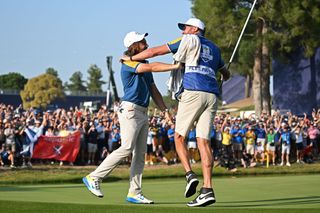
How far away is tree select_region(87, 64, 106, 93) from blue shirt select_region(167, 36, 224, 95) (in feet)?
332

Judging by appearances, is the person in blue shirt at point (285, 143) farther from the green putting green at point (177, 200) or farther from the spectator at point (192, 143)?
the green putting green at point (177, 200)

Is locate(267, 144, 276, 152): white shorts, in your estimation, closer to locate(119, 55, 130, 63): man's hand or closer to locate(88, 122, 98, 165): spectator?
locate(88, 122, 98, 165): spectator

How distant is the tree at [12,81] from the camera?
12143 cm

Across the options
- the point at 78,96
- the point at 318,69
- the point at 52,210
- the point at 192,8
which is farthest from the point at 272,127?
the point at 78,96

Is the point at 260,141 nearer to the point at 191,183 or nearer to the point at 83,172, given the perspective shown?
the point at 83,172

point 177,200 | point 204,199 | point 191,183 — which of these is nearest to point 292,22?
point 177,200

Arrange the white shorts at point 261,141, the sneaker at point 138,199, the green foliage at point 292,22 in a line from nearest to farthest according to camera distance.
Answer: the sneaker at point 138,199, the white shorts at point 261,141, the green foliage at point 292,22

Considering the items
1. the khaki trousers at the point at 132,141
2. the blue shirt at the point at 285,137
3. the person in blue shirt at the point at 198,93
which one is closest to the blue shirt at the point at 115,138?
the blue shirt at the point at 285,137

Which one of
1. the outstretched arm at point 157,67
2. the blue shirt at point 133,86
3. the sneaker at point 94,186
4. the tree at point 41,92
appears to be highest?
the tree at point 41,92

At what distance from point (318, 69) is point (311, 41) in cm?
822

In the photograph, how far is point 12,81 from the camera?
122375 mm

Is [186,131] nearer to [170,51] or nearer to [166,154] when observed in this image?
[170,51]

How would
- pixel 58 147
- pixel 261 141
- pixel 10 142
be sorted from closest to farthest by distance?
pixel 10 142 → pixel 58 147 → pixel 261 141

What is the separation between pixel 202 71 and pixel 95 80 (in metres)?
105
